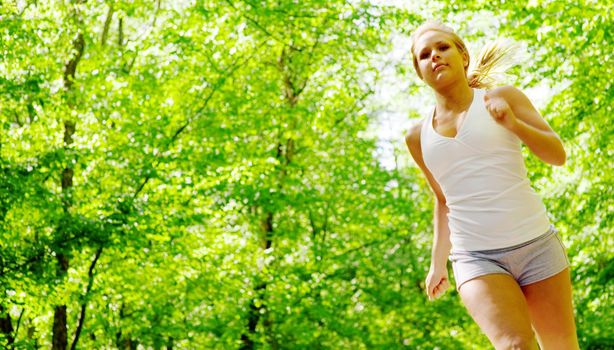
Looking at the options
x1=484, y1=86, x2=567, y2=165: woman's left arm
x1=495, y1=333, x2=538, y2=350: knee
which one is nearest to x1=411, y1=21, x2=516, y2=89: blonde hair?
x1=484, y1=86, x2=567, y2=165: woman's left arm

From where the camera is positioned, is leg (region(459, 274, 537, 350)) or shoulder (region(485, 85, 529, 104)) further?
shoulder (region(485, 85, 529, 104))

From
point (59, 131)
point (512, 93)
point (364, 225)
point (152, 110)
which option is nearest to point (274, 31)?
point (152, 110)

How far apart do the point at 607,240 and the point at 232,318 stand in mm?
7772

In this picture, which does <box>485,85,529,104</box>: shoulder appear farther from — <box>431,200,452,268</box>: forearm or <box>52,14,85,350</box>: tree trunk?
<box>52,14,85,350</box>: tree trunk

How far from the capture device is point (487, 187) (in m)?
2.74

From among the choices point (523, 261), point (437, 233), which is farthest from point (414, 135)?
point (523, 261)

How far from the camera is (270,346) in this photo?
15750mm

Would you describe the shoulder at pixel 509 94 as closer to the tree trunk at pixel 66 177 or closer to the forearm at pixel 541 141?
the forearm at pixel 541 141

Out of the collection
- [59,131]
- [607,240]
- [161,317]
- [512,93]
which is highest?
[59,131]

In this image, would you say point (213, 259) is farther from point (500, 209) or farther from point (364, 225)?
point (500, 209)

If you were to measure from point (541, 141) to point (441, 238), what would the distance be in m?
0.66

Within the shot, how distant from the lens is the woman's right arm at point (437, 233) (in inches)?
124

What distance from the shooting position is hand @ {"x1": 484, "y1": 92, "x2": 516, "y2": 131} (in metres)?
2.64

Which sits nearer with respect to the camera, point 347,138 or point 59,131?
point 59,131
